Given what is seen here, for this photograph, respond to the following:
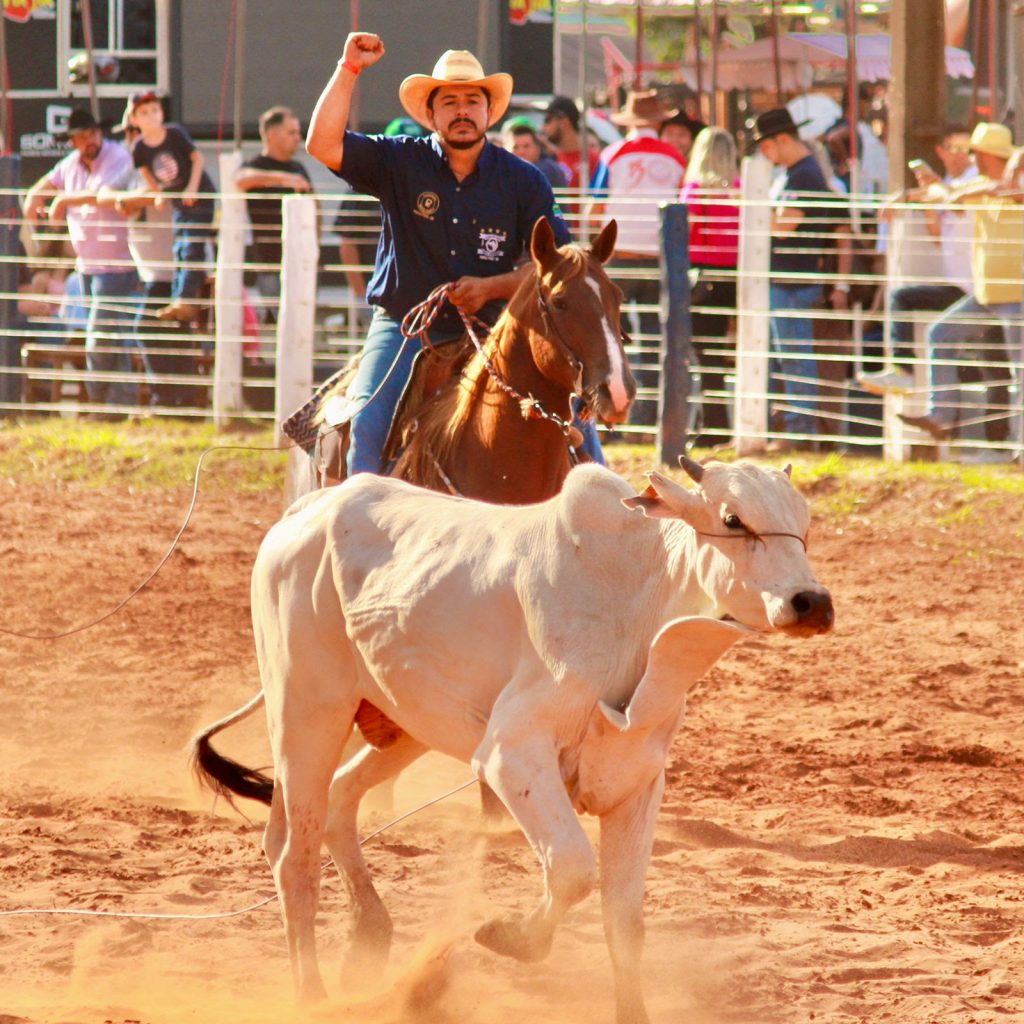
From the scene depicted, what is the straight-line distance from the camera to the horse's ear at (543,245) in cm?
611

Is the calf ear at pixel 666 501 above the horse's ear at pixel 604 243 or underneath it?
underneath

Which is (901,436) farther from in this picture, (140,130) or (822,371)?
(140,130)

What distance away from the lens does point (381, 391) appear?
21.4 ft

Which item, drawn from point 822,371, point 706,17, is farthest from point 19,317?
point 706,17

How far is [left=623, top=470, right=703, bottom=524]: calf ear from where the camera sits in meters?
3.66

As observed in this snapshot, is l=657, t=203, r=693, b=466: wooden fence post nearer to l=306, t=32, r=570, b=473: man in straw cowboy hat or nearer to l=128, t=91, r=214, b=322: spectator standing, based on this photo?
l=128, t=91, r=214, b=322: spectator standing

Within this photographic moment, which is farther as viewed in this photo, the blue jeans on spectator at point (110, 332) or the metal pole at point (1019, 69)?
the blue jeans on spectator at point (110, 332)

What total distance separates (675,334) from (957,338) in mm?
2025

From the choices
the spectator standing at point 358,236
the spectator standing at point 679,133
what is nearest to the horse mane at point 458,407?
the spectator standing at point 358,236

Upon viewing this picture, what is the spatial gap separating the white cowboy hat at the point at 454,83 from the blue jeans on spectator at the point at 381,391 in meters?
0.81

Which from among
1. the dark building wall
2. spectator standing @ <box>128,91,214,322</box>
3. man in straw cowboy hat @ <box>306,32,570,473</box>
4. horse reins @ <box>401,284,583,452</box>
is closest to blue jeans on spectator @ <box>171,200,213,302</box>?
spectator standing @ <box>128,91,214,322</box>

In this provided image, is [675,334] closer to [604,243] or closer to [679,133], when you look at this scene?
[679,133]

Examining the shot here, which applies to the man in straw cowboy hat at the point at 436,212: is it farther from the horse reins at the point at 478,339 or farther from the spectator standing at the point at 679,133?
the spectator standing at the point at 679,133

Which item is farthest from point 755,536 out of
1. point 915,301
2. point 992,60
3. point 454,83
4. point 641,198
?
point 992,60
